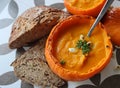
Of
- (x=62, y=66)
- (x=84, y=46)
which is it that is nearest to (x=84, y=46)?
(x=84, y=46)

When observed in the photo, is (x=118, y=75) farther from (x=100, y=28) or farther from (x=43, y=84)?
(x=43, y=84)

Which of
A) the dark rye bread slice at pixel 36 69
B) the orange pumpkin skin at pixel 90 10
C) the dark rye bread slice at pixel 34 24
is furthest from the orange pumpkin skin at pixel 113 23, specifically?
the dark rye bread slice at pixel 36 69

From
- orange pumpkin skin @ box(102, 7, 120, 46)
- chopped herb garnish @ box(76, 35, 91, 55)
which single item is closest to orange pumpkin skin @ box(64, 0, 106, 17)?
orange pumpkin skin @ box(102, 7, 120, 46)

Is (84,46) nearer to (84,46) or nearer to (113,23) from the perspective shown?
(84,46)

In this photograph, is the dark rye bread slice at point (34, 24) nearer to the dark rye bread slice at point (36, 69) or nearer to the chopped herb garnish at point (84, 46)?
the dark rye bread slice at point (36, 69)

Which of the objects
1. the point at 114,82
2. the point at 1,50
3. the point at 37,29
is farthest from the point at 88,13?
the point at 1,50

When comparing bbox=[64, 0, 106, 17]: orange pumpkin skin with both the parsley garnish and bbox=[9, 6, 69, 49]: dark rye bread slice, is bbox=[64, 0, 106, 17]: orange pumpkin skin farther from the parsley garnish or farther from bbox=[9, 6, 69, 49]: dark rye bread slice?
the parsley garnish
